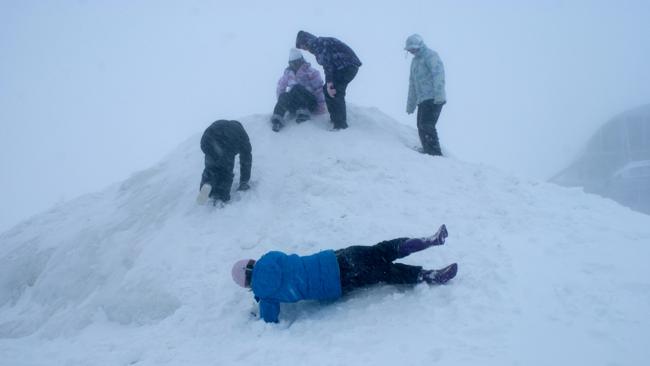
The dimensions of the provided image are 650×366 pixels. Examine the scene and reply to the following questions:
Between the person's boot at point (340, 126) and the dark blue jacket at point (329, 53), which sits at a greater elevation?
the dark blue jacket at point (329, 53)

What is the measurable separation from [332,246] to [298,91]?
4.72 meters

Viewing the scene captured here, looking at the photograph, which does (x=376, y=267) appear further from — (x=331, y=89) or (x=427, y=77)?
(x=427, y=77)

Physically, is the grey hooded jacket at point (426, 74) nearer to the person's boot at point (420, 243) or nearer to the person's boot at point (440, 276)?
the person's boot at point (420, 243)

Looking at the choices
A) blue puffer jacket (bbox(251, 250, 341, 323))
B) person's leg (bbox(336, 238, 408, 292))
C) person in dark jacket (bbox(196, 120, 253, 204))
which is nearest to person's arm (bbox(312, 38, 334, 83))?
person in dark jacket (bbox(196, 120, 253, 204))

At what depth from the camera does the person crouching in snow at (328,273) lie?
16.5ft

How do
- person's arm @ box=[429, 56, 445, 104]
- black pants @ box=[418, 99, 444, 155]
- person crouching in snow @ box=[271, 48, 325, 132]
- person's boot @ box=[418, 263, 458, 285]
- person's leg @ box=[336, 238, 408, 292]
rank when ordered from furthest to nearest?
person crouching in snow @ box=[271, 48, 325, 132], black pants @ box=[418, 99, 444, 155], person's arm @ box=[429, 56, 445, 104], person's leg @ box=[336, 238, 408, 292], person's boot @ box=[418, 263, 458, 285]

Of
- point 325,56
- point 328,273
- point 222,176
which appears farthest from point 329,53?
point 328,273

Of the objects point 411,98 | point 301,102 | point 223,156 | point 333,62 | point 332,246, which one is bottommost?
point 332,246

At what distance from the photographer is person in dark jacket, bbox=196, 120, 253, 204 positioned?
305 inches

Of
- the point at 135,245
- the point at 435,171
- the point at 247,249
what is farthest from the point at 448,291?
the point at 135,245

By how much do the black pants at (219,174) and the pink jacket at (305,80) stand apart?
3.01 metres

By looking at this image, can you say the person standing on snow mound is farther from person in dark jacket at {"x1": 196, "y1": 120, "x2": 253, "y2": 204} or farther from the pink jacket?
person in dark jacket at {"x1": 196, "y1": 120, "x2": 253, "y2": 204}

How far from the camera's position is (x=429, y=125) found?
9.93m

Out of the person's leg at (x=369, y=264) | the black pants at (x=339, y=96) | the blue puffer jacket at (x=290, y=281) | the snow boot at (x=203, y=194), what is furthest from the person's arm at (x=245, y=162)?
the person's leg at (x=369, y=264)
